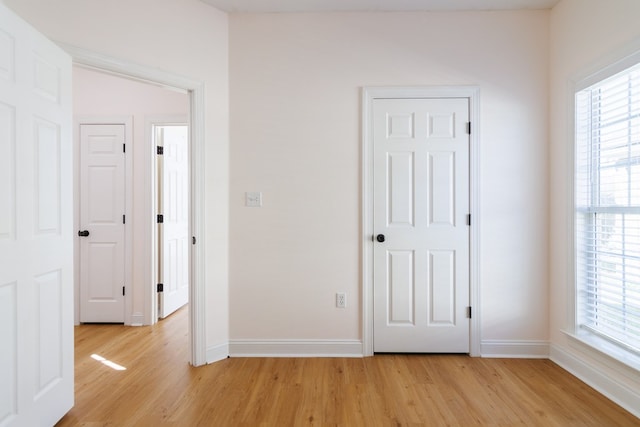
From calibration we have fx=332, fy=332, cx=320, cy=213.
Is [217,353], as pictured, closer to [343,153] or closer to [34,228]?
[34,228]

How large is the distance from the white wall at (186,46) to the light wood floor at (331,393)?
48cm

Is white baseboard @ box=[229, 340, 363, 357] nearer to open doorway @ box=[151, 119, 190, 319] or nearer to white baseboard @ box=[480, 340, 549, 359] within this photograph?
white baseboard @ box=[480, 340, 549, 359]

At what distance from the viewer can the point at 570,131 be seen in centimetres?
249

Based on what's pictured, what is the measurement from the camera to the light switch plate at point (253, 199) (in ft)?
9.06

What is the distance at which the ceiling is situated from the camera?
2.61 meters

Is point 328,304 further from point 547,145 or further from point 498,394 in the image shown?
point 547,145

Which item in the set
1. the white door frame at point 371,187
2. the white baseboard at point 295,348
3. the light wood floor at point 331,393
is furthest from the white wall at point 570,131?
the white baseboard at point 295,348

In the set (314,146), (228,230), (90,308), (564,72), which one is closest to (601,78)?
(564,72)

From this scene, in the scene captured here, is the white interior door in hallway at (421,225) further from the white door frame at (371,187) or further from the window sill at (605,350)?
the window sill at (605,350)

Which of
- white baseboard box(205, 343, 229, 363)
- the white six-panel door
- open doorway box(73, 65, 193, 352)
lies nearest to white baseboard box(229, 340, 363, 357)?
white baseboard box(205, 343, 229, 363)

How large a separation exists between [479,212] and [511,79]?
44.2 inches

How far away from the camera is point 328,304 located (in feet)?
9.07

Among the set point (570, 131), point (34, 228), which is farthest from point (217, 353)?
point (570, 131)

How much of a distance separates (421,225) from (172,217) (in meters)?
2.73
